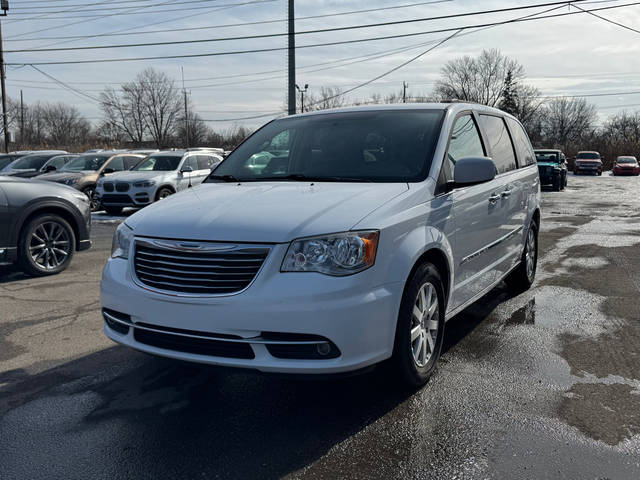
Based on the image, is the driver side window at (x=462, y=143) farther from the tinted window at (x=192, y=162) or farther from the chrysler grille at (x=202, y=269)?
the tinted window at (x=192, y=162)

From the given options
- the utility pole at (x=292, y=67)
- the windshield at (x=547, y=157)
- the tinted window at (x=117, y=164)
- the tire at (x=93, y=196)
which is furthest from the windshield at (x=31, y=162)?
the windshield at (x=547, y=157)

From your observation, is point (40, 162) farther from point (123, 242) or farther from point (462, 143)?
point (462, 143)

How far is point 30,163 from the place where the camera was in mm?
19250

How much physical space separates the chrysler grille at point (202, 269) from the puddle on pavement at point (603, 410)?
78.9 inches

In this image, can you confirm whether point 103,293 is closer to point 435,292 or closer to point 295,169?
point 295,169

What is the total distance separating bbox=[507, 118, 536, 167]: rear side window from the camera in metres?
6.21

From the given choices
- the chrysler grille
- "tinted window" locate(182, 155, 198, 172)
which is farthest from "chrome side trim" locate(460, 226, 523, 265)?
"tinted window" locate(182, 155, 198, 172)

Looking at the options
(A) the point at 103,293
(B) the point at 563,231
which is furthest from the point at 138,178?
(A) the point at 103,293

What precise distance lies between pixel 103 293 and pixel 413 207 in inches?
77.4

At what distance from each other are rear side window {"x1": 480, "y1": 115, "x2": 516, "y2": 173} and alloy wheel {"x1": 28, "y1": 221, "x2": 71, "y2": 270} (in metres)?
5.36

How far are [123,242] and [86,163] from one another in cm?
1511

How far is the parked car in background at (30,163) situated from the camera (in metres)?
18.4

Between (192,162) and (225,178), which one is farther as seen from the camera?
(192,162)

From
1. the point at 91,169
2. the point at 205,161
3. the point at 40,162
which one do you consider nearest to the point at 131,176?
the point at 205,161
